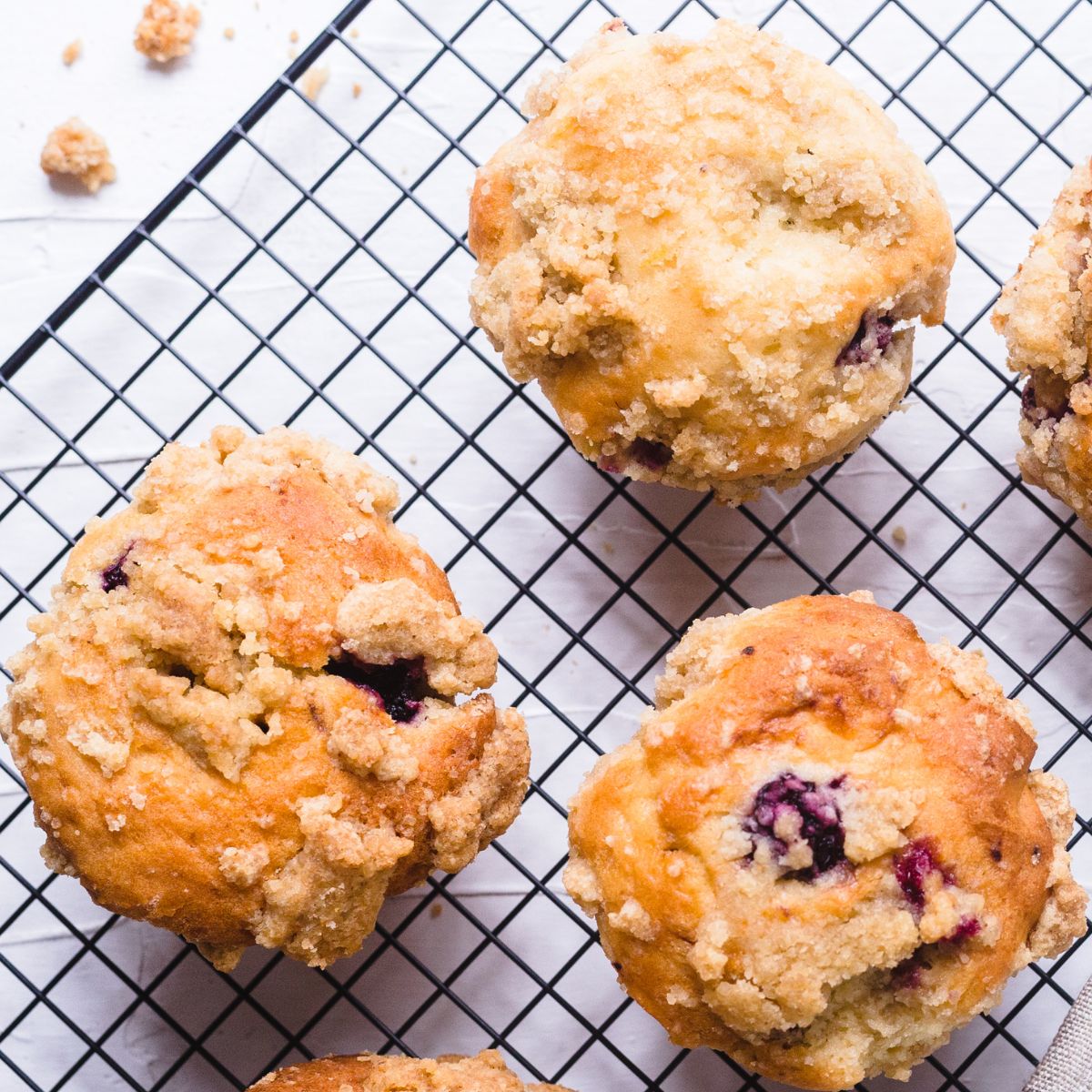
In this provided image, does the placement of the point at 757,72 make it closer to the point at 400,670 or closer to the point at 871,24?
the point at 871,24

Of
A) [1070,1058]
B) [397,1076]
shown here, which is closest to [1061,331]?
[1070,1058]

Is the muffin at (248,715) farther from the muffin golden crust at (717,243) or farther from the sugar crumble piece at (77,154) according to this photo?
the sugar crumble piece at (77,154)

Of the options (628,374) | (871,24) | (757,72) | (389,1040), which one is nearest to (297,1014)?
(389,1040)

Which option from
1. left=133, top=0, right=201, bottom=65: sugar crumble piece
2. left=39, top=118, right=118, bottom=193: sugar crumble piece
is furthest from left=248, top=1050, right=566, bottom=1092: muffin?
left=133, top=0, right=201, bottom=65: sugar crumble piece

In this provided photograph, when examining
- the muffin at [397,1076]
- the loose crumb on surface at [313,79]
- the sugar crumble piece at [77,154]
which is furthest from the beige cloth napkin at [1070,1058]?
the sugar crumble piece at [77,154]

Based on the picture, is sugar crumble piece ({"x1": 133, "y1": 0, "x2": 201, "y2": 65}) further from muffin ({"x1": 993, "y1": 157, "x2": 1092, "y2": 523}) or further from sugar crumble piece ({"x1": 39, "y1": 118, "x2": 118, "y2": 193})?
muffin ({"x1": 993, "y1": 157, "x2": 1092, "y2": 523})

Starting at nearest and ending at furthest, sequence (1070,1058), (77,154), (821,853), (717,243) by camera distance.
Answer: (821,853) < (717,243) < (1070,1058) < (77,154)

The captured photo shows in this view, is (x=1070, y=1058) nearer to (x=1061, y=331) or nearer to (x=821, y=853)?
(x=821, y=853)
